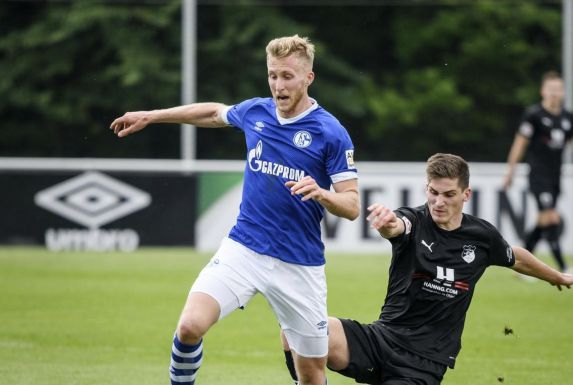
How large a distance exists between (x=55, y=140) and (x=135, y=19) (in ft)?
9.53

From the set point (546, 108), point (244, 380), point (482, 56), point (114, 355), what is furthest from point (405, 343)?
point (482, 56)

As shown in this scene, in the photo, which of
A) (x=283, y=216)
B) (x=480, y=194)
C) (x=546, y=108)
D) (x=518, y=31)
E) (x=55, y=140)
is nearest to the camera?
(x=283, y=216)

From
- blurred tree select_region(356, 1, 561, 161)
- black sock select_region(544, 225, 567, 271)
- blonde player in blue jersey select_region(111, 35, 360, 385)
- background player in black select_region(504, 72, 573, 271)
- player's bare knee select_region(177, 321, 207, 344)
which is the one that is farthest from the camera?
blurred tree select_region(356, 1, 561, 161)

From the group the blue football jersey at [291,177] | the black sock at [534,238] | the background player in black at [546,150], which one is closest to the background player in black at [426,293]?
the blue football jersey at [291,177]

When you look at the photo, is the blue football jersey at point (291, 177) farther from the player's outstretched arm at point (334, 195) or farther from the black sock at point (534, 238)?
the black sock at point (534, 238)

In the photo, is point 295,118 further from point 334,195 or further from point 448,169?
point 448,169

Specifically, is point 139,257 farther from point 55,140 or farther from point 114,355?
point 114,355

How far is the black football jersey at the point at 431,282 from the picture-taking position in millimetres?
6059

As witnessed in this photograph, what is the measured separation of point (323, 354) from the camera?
5.98 meters

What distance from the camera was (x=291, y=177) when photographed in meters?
5.95

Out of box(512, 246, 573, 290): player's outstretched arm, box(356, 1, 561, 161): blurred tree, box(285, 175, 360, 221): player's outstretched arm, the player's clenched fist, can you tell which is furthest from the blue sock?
box(356, 1, 561, 161): blurred tree

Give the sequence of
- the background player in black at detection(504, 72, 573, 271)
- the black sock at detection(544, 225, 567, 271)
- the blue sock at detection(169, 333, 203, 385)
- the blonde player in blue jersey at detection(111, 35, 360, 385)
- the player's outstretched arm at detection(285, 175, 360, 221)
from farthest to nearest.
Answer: the background player in black at detection(504, 72, 573, 271) → the black sock at detection(544, 225, 567, 271) → the blonde player in blue jersey at detection(111, 35, 360, 385) → the blue sock at detection(169, 333, 203, 385) → the player's outstretched arm at detection(285, 175, 360, 221)

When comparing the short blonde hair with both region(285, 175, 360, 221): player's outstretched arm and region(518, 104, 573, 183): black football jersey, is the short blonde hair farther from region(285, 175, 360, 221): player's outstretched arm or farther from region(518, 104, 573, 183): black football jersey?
region(518, 104, 573, 183): black football jersey

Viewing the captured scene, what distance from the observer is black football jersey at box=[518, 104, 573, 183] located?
1317 centimetres
